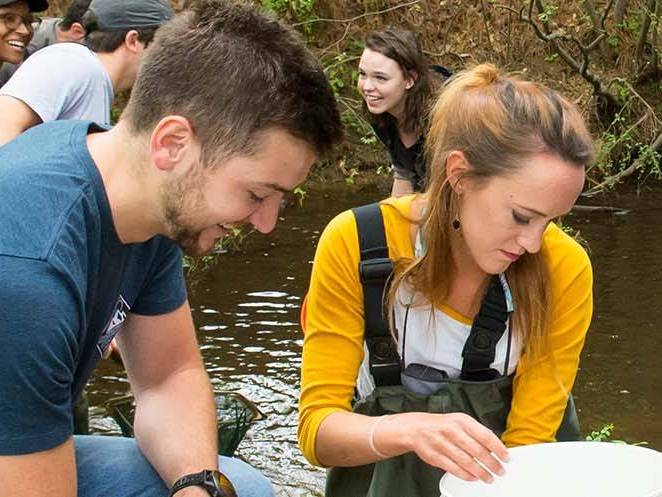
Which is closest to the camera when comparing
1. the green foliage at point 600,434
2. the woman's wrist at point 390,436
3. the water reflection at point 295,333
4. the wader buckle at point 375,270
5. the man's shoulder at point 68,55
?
the woman's wrist at point 390,436

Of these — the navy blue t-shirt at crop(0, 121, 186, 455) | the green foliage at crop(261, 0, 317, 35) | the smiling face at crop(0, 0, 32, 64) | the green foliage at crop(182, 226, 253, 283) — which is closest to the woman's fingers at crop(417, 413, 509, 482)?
the navy blue t-shirt at crop(0, 121, 186, 455)

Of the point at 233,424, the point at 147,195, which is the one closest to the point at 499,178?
the point at 147,195

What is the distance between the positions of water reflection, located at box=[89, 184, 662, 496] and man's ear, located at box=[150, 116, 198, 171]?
1888mm

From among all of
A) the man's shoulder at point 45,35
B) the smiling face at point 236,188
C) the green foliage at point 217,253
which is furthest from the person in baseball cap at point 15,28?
the green foliage at point 217,253

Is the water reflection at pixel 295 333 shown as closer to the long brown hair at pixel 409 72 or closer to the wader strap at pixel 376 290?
the long brown hair at pixel 409 72

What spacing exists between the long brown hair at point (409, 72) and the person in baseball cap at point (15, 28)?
2.00m

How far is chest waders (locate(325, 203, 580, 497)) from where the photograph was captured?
7.74 ft

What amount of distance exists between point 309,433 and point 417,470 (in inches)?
9.9

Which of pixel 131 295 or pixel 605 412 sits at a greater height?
pixel 131 295

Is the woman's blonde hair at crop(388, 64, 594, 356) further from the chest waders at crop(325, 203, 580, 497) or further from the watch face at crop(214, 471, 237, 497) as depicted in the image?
the watch face at crop(214, 471, 237, 497)

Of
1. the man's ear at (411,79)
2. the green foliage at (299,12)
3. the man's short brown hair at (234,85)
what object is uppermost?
the man's short brown hair at (234,85)

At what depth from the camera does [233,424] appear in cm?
339

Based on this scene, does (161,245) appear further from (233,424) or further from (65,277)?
(233,424)

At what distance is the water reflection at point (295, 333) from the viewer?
4105 millimetres
